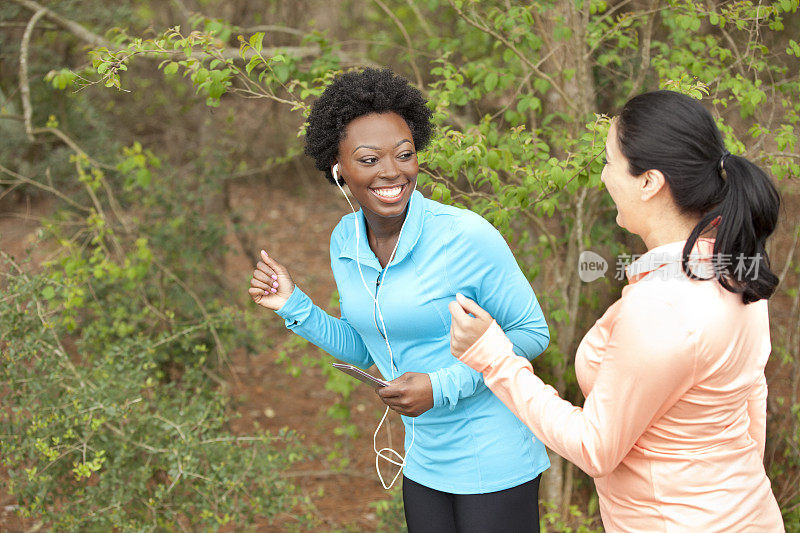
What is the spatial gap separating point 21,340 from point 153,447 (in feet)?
2.53

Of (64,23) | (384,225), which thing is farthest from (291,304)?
(64,23)

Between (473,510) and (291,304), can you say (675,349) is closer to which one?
(473,510)

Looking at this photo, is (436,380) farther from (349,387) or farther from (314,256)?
(314,256)

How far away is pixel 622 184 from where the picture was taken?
5.49 feet

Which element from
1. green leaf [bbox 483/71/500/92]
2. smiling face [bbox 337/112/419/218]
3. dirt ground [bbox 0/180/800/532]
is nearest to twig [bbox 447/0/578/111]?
green leaf [bbox 483/71/500/92]

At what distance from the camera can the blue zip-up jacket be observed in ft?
6.97

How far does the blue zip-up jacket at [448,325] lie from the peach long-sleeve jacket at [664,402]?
1.26 ft

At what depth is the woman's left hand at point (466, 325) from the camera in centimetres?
177

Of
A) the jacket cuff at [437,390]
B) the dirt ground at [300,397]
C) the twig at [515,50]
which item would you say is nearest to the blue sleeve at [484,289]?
the jacket cuff at [437,390]

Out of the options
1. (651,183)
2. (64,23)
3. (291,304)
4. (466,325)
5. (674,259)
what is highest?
(651,183)

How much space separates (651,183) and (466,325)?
0.52 m

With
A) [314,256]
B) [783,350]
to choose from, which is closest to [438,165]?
[783,350]

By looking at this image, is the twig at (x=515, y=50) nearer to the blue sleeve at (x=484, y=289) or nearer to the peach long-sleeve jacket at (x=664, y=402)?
the blue sleeve at (x=484, y=289)

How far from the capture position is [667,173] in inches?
63.1
